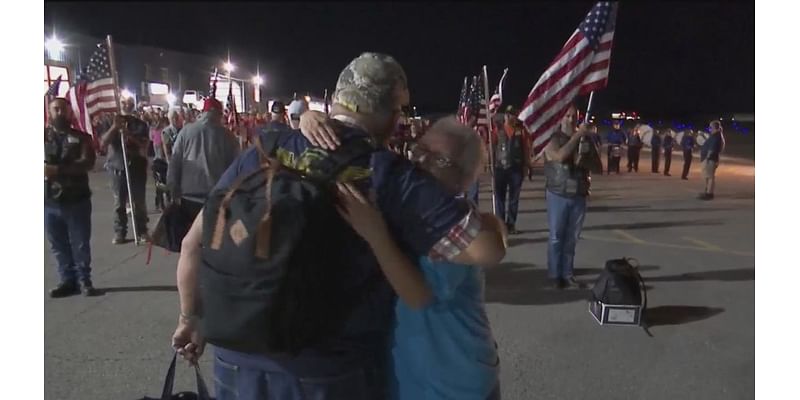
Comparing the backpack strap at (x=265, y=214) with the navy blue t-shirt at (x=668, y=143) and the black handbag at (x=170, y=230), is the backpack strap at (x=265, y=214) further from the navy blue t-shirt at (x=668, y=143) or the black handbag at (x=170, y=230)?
the navy blue t-shirt at (x=668, y=143)

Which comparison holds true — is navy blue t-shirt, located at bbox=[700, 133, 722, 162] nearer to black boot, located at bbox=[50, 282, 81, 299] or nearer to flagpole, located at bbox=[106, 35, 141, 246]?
flagpole, located at bbox=[106, 35, 141, 246]

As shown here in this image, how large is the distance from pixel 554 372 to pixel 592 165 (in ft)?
8.15

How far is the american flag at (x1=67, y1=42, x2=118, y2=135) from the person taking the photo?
7.94m

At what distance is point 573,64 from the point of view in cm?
540

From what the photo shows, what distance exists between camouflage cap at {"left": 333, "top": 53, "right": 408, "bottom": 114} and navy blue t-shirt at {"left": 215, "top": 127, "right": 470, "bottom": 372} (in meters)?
0.09

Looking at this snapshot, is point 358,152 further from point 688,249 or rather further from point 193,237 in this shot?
point 688,249

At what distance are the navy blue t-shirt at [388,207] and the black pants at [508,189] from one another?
7.59 meters

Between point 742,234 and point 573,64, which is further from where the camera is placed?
point 742,234

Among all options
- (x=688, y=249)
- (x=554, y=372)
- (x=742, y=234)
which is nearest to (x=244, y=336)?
(x=554, y=372)

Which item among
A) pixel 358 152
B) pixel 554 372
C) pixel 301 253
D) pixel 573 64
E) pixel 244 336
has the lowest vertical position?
pixel 554 372

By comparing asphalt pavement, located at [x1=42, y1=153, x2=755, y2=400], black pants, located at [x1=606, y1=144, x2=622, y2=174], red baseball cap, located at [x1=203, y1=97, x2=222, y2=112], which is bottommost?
asphalt pavement, located at [x1=42, y1=153, x2=755, y2=400]

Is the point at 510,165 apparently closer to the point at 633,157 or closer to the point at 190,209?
the point at 190,209

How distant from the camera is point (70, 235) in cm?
587

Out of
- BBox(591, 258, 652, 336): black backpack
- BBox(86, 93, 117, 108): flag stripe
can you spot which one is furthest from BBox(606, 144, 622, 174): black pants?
BBox(86, 93, 117, 108): flag stripe
